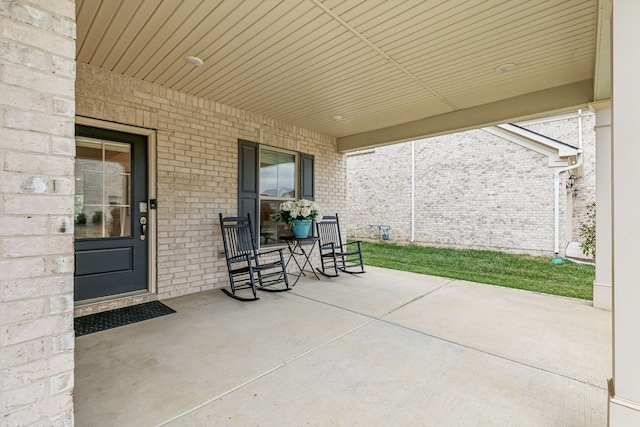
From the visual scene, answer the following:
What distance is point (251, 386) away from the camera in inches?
71.4

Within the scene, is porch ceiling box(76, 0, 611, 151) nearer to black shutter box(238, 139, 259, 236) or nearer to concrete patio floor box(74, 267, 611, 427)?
black shutter box(238, 139, 259, 236)

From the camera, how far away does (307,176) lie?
17.2 ft

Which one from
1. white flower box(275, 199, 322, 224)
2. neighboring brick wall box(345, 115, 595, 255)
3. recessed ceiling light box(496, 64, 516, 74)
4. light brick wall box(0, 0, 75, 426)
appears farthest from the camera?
neighboring brick wall box(345, 115, 595, 255)

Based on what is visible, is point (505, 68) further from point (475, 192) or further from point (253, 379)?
point (475, 192)

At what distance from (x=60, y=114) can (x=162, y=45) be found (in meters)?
1.86

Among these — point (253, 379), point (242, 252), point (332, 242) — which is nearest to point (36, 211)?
point (253, 379)

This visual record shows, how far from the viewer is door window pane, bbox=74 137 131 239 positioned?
307cm

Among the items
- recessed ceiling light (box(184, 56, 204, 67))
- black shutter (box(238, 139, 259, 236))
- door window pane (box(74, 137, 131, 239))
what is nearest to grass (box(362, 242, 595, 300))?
black shutter (box(238, 139, 259, 236))

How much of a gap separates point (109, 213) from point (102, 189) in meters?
0.27

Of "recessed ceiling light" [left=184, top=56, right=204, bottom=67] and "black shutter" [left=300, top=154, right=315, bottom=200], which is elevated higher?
"recessed ceiling light" [left=184, top=56, right=204, bottom=67]

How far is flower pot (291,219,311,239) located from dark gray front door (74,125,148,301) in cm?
196

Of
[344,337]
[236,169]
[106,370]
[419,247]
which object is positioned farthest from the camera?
[419,247]
